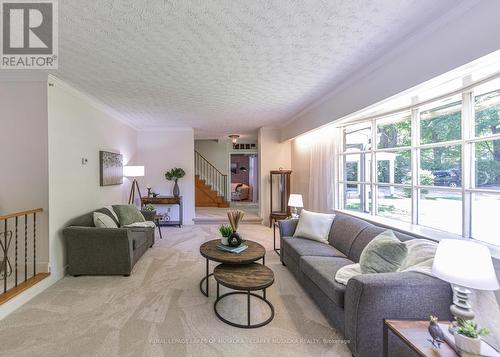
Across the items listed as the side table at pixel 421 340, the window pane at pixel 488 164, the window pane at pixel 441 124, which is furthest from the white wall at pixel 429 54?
the side table at pixel 421 340

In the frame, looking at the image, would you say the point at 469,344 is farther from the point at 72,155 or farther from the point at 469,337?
the point at 72,155

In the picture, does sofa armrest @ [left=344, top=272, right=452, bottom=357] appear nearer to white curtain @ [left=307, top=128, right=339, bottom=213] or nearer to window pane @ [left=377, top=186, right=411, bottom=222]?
window pane @ [left=377, top=186, right=411, bottom=222]

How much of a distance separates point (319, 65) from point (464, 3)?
1269 mm

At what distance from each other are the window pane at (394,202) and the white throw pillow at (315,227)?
850 mm

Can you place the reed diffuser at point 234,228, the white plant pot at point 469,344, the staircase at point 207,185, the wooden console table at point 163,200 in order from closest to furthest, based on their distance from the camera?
the white plant pot at point 469,344
the reed diffuser at point 234,228
the wooden console table at point 163,200
the staircase at point 207,185

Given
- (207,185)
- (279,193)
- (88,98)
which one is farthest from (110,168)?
(207,185)

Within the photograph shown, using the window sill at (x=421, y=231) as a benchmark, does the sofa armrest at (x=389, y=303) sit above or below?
below

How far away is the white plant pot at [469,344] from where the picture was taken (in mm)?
1258

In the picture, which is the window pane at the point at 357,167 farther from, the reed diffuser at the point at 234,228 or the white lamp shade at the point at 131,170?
the white lamp shade at the point at 131,170

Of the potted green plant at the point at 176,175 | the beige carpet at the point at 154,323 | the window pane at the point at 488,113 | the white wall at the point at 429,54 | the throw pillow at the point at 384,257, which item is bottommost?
the beige carpet at the point at 154,323

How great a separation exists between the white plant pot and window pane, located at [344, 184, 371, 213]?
105 inches

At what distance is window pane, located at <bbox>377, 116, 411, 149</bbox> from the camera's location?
313 cm

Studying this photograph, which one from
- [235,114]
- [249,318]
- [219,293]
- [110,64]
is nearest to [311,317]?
[249,318]

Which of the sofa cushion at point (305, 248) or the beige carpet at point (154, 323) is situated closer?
the beige carpet at point (154, 323)
